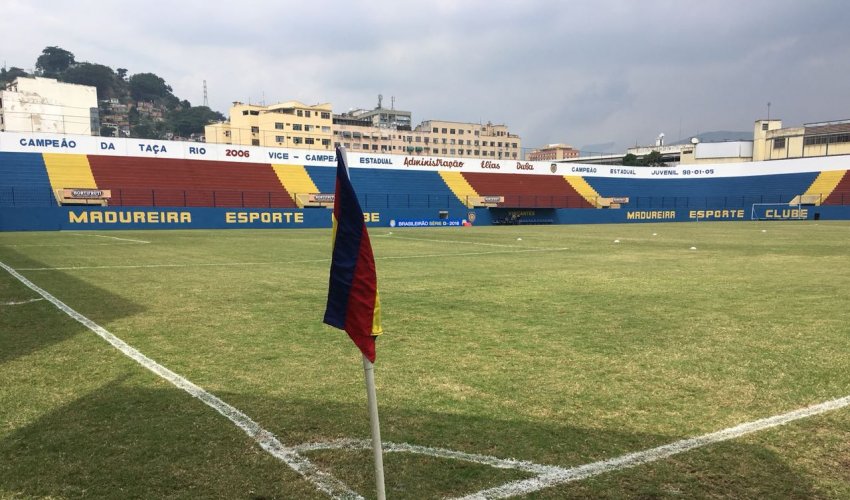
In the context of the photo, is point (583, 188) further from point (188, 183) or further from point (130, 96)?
point (130, 96)

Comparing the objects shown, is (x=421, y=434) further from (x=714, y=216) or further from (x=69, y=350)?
Result: (x=714, y=216)

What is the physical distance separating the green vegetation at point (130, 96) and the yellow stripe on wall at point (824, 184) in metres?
144

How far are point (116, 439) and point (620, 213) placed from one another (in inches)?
2333

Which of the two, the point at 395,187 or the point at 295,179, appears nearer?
the point at 295,179

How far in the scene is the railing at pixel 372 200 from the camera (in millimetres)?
36312

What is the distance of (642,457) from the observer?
3598 millimetres

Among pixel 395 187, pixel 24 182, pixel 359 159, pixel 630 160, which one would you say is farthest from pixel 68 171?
pixel 630 160

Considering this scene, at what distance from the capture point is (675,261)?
16266mm

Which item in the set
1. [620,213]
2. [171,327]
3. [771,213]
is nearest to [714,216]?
[771,213]

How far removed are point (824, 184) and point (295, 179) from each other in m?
55.1

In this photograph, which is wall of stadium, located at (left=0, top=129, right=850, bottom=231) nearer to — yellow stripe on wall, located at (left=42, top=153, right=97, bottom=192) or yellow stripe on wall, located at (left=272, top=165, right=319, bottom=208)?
yellow stripe on wall, located at (left=42, top=153, right=97, bottom=192)

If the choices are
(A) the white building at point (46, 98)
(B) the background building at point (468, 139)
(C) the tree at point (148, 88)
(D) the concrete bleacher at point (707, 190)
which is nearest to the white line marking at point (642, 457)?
(D) the concrete bleacher at point (707, 190)

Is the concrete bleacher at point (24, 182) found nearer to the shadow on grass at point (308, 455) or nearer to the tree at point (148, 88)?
the shadow on grass at point (308, 455)

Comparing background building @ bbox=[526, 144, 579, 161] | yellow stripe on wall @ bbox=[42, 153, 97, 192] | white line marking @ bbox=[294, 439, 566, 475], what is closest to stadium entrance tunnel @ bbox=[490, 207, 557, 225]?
yellow stripe on wall @ bbox=[42, 153, 97, 192]
